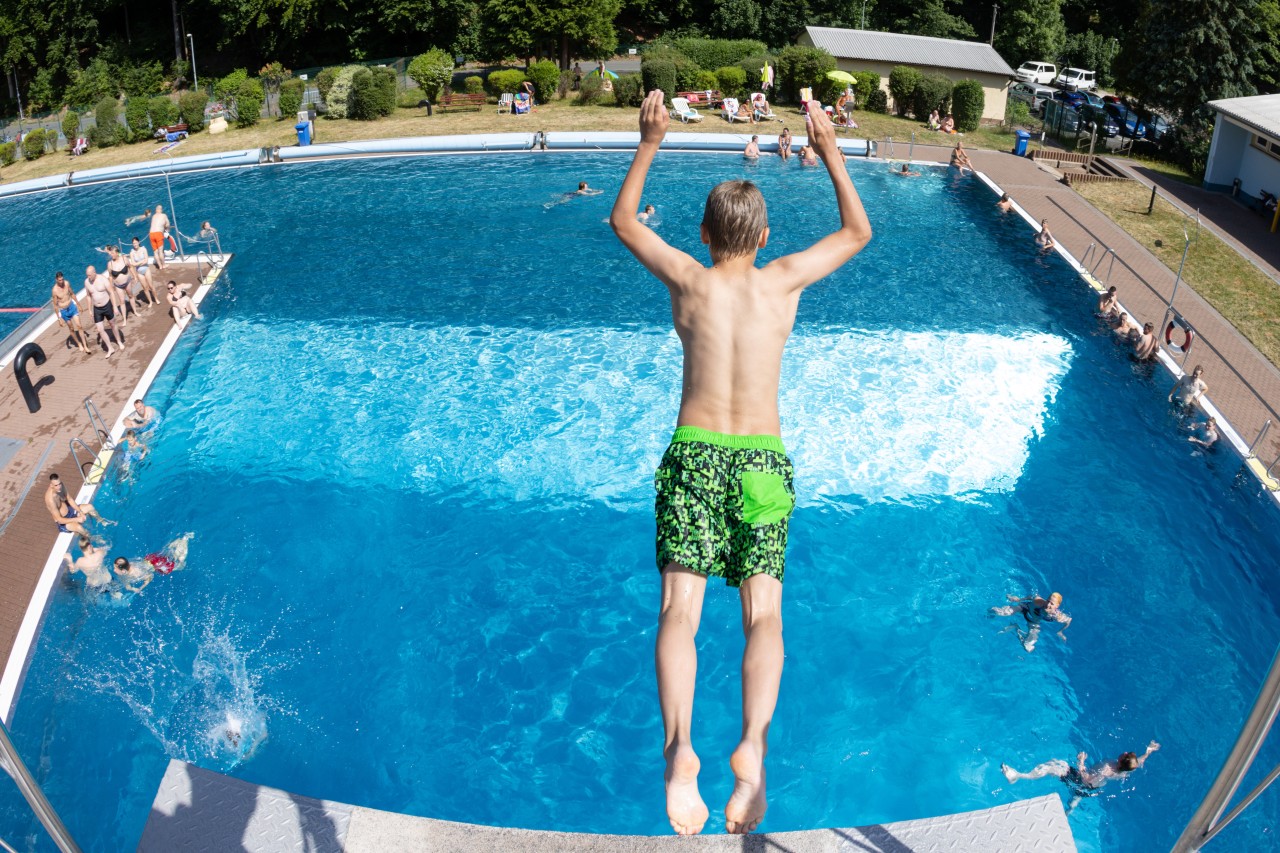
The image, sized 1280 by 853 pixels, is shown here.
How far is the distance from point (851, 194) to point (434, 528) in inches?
452

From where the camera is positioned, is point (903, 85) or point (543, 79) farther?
point (543, 79)

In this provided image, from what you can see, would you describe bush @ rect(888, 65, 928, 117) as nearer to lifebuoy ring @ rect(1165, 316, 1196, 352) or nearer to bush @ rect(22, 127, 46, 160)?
lifebuoy ring @ rect(1165, 316, 1196, 352)

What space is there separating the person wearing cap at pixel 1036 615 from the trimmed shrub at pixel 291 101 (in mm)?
33915

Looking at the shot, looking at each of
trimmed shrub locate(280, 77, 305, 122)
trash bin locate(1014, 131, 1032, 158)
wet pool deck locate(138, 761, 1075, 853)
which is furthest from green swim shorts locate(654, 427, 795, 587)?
trimmed shrub locate(280, 77, 305, 122)

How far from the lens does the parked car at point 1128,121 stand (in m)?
36.6

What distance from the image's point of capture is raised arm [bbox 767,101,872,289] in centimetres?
444

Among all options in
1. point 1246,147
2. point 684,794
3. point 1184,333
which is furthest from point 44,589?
point 1246,147

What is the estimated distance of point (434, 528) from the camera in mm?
14930

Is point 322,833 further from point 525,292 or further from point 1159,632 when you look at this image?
point 525,292

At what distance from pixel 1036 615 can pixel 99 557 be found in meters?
12.4

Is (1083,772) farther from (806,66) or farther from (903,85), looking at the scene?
(806,66)

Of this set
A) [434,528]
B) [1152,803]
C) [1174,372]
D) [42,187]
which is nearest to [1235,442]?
[1174,372]

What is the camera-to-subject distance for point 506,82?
39156 millimetres

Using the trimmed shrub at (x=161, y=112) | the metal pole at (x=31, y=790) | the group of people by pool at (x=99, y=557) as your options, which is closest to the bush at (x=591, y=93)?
the trimmed shrub at (x=161, y=112)
